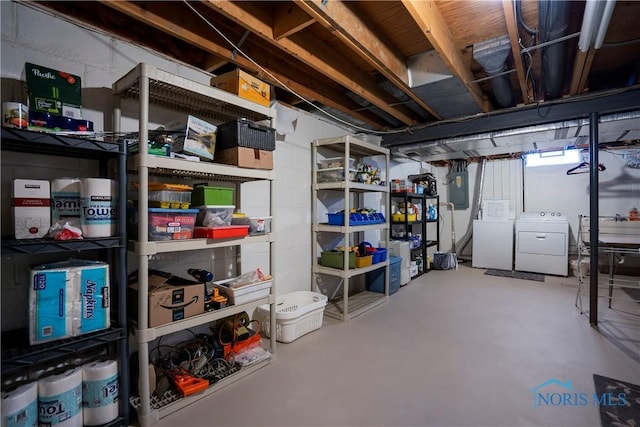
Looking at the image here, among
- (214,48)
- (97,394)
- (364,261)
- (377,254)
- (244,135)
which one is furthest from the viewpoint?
(377,254)

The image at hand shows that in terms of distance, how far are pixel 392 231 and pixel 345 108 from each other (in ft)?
8.16

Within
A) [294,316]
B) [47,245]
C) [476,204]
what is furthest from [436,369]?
[476,204]

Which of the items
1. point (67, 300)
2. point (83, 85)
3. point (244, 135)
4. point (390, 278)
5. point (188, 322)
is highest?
point (83, 85)

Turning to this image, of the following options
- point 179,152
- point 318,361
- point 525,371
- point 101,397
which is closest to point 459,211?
point 525,371

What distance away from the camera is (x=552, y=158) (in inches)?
204

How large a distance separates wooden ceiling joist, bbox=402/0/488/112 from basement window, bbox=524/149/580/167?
12.2 ft

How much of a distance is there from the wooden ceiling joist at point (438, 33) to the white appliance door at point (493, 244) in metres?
3.37

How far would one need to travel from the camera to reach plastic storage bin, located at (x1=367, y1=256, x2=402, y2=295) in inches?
146

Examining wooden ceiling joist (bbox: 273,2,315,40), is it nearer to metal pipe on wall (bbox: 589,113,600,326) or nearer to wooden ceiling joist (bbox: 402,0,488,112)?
wooden ceiling joist (bbox: 402,0,488,112)

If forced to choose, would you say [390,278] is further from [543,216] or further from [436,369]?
[543,216]

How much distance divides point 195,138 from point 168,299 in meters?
0.92

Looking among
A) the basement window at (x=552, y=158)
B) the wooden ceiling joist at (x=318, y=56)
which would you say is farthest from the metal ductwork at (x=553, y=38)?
the basement window at (x=552, y=158)

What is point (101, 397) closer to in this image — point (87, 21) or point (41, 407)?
point (41, 407)

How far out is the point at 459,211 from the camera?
6.12 metres
